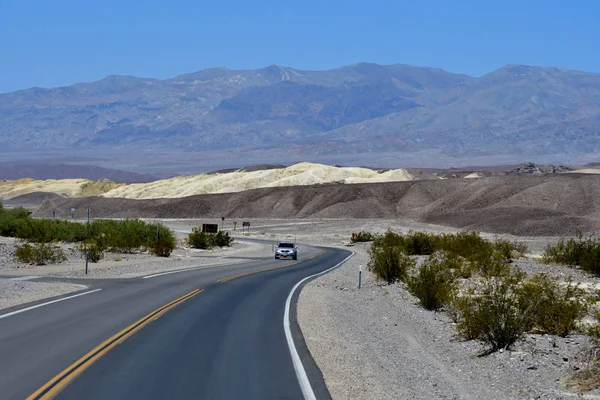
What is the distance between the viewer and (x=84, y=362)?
1347cm

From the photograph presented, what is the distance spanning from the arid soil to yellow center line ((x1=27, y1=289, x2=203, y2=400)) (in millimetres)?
67669

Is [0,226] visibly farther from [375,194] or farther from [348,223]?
[375,194]

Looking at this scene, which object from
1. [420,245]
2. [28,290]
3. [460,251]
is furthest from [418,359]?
[420,245]

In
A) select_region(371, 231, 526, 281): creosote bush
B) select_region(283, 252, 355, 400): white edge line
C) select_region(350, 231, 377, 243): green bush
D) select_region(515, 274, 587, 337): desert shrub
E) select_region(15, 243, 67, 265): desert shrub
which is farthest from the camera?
select_region(350, 231, 377, 243): green bush

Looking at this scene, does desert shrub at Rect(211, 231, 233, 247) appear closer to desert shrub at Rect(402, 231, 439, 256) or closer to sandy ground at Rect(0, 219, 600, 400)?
desert shrub at Rect(402, 231, 439, 256)

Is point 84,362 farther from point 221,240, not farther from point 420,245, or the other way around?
point 221,240

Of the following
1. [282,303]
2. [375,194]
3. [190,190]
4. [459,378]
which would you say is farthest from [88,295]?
[190,190]

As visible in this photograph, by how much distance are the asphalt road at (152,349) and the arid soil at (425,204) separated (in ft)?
210

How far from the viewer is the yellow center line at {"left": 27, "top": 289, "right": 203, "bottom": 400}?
11.2 meters

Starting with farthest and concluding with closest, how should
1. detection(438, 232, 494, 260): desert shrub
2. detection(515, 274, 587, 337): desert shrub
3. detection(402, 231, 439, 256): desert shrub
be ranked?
detection(402, 231, 439, 256): desert shrub, detection(438, 232, 494, 260): desert shrub, detection(515, 274, 587, 337): desert shrub

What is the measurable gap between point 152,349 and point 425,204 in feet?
356

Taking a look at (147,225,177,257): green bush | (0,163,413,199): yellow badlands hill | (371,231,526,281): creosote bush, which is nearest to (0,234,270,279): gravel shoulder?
(147,225,177,257): green bush

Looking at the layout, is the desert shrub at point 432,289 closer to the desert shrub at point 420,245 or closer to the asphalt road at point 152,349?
the asphalt road at point 152,349

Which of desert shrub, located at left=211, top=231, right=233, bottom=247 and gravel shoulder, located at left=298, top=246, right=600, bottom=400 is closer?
gravel shoulder, located at left=298, top=246, right=600, bottom=400
